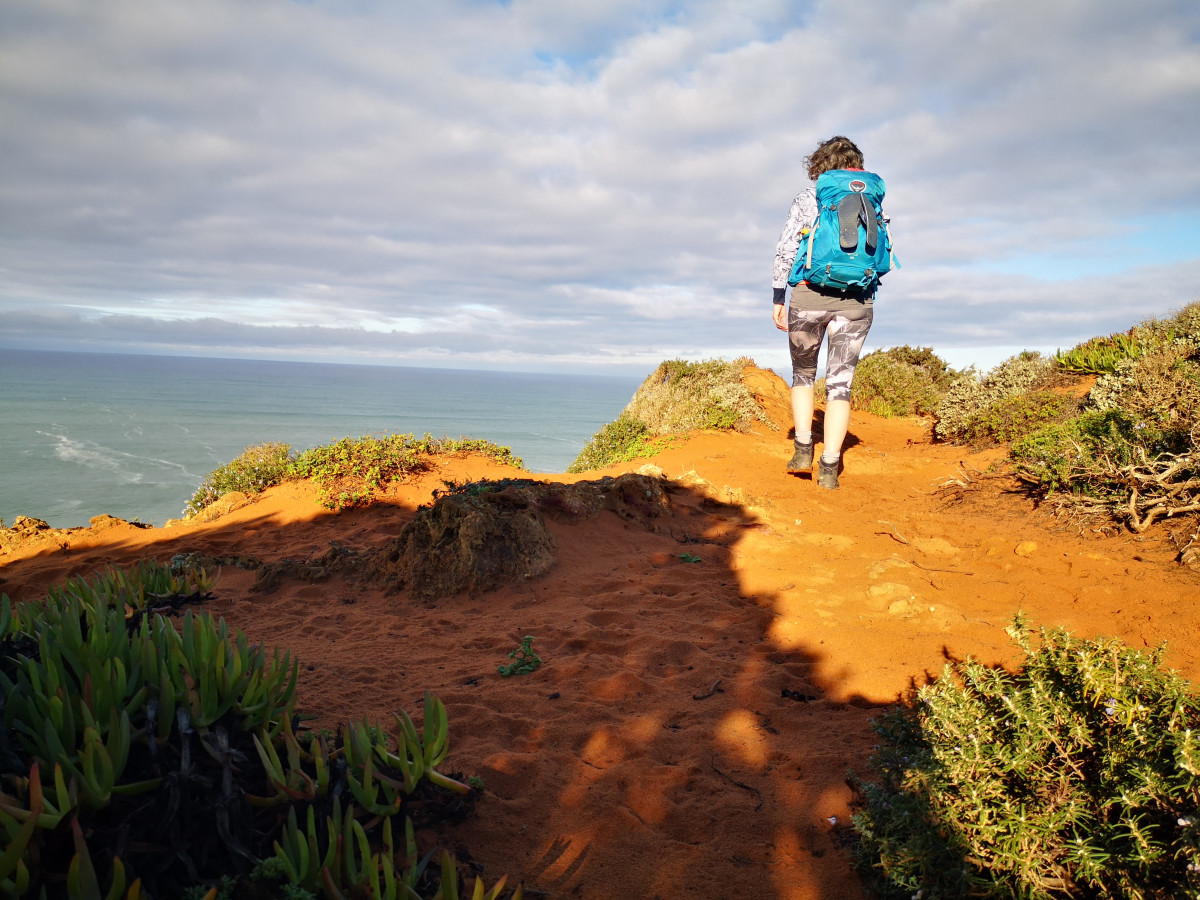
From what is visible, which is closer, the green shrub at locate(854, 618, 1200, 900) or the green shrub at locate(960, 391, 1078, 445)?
the green shrub at locate(854, 618, 1200, 900)

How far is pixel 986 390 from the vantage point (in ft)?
34.7

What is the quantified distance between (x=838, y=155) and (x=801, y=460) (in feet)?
10.2

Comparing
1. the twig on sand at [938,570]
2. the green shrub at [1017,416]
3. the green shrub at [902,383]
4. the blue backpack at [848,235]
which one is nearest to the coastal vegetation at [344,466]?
the blue backpack at [848,235]

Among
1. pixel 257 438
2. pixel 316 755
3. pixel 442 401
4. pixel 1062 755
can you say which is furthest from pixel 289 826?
pixel 442 401

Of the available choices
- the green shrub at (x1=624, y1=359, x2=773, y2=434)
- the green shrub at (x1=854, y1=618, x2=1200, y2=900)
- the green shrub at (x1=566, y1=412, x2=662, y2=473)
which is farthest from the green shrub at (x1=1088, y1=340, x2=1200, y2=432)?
the green shrub at (x1=566, y1=412, x2=662, y2=473)

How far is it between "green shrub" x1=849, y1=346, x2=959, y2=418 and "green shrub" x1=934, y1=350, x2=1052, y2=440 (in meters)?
1.58

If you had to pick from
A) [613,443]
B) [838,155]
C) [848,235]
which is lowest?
[613,443]

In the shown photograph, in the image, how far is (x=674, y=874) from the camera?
1.97m

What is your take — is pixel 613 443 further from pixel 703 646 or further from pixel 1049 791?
pixel 1049 791

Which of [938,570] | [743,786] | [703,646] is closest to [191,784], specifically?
[743,786]

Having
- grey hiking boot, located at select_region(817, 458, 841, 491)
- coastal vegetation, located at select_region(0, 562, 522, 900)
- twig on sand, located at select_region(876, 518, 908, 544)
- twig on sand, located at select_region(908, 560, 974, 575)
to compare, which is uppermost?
grey hiking boot, located at select_region(817, 458, 841, 491)

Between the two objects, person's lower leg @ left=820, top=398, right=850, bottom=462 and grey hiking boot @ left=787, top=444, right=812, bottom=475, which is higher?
person's lower leg @ left=820, top=398, right=850, bottom=462

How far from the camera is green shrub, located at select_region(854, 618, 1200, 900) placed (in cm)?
152

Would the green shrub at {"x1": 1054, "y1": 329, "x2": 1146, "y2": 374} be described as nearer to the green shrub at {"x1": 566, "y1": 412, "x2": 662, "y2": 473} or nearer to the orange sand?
the orange sand
